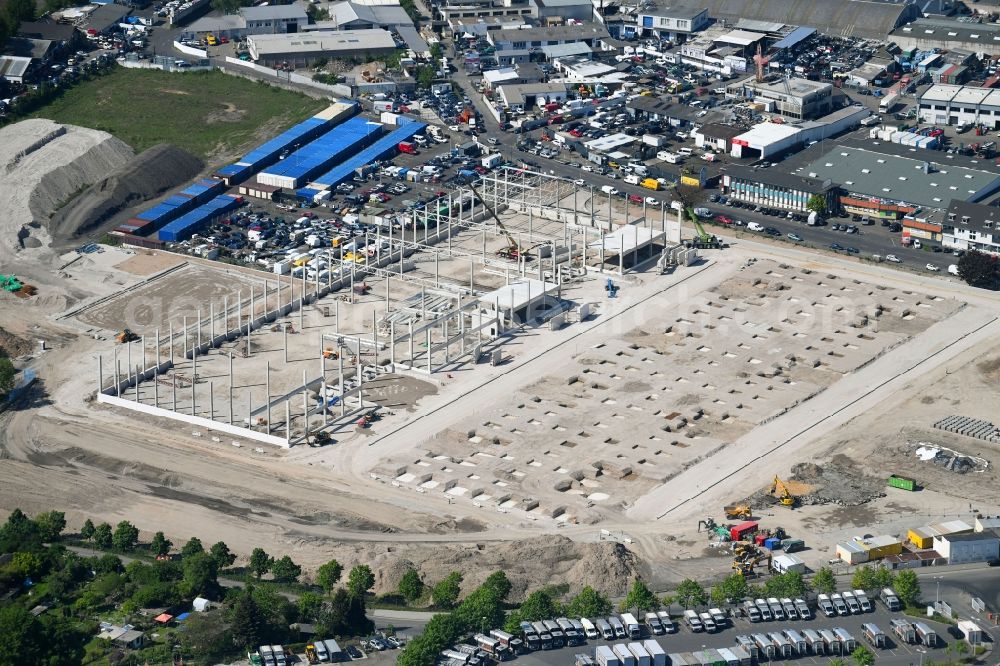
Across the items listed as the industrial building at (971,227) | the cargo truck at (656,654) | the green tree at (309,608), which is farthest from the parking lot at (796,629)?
the industrial building at (971,227)

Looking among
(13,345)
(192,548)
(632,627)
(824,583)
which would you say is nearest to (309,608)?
(192,548)

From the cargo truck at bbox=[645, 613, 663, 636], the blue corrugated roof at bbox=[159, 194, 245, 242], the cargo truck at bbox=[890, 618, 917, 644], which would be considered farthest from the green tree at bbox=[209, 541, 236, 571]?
the blue corrugated roof at bbox=[159, 194, 245, 242]

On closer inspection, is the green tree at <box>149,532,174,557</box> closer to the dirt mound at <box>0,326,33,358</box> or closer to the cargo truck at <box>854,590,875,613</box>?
the dirt mound at <box>0,326,33,358</box>

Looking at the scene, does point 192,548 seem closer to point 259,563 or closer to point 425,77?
point 259,563

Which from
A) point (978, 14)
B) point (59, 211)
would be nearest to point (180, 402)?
point (59, 211)

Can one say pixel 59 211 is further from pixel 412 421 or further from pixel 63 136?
pixel 412 421

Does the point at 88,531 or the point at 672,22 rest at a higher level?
the point at 672,22

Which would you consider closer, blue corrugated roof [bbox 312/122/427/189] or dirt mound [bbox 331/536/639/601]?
dirt mound [bbox 331/536/639/601]
